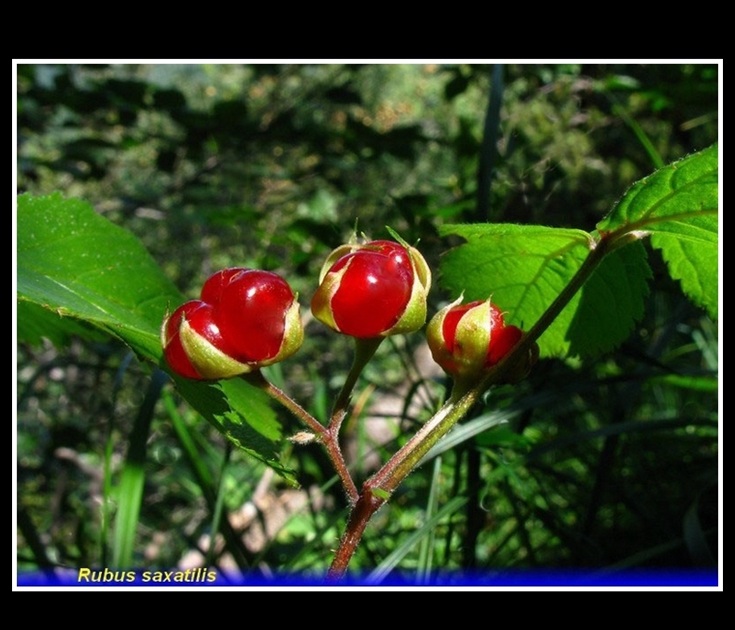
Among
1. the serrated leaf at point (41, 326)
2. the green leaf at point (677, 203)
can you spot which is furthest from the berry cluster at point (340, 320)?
the serrated leaf at point (41, 326)

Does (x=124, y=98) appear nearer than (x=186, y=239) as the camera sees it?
Yes

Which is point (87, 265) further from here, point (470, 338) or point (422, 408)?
point (422, 408)

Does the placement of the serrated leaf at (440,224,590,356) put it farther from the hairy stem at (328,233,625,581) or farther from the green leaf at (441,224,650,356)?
the hairy stem at (328,233,625,581)

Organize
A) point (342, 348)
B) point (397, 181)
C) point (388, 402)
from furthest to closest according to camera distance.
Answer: point (397, 181)
point (342, 348)
point (388, 402)

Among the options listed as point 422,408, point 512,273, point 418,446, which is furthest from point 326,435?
point 422,408

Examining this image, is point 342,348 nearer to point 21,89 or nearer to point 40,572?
point 21,89

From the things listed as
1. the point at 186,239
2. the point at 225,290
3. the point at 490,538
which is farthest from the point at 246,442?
the point at 186,239

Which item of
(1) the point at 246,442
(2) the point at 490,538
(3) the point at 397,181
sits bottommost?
(1) the point at 246,442

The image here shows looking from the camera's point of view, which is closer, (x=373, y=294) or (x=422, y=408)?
(x=373, y=294)
